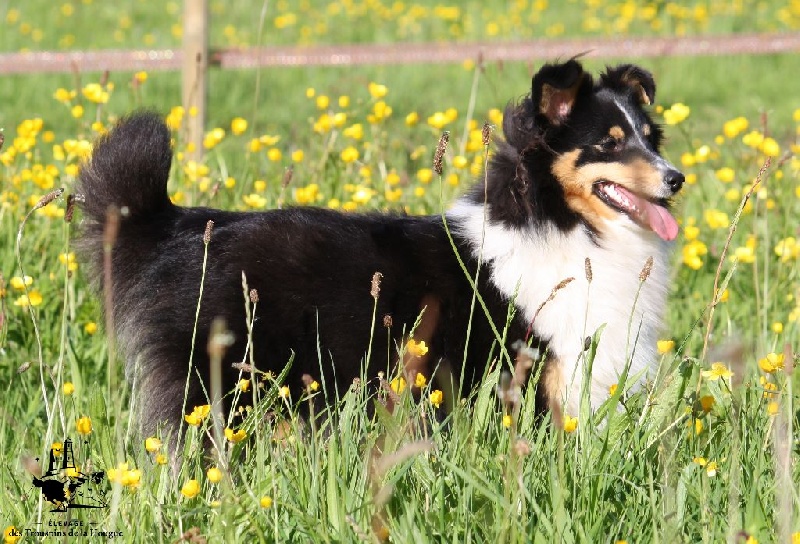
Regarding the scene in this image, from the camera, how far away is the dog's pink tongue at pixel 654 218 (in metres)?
3.63

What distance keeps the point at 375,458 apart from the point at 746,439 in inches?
39.3

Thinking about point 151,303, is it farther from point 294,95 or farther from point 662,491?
point 294,95

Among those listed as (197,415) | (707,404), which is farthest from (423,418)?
(707,404)

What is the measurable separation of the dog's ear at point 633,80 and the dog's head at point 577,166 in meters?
0.21

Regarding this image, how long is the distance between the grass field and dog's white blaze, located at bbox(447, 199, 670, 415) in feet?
0.56

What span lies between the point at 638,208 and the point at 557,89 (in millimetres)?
485

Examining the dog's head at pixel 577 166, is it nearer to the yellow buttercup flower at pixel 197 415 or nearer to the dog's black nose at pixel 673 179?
the dog's black nose at pixel 673 179

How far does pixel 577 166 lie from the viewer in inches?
141

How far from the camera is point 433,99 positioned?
9.77 m

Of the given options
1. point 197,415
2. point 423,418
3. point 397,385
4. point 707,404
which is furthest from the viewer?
point 707,404

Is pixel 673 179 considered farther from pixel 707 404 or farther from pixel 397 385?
pixel 397 385

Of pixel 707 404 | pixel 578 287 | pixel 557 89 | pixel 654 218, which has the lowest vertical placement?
pixel 707 404

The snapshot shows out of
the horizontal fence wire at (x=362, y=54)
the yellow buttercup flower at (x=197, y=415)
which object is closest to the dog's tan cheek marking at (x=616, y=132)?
the yellow buttercup flower at (x=197, y=415)

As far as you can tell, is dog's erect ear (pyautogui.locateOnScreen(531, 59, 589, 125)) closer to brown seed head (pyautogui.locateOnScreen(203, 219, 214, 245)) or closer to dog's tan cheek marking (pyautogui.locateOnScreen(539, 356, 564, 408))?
dog's tan cheek marking (pyautogui.locateOnScreen(539, 356, 564, 408))
